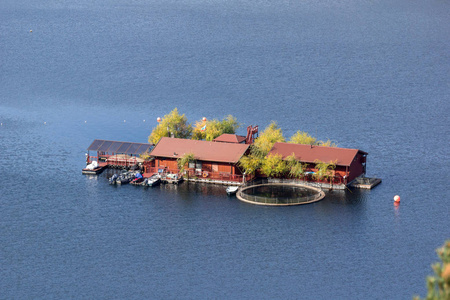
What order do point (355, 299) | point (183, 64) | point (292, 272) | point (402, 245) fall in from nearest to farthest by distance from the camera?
point (355, 299)
point (292, 272)
point (402, 245)
point (183, 64)

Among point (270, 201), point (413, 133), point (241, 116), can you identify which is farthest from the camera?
point (241, 116)

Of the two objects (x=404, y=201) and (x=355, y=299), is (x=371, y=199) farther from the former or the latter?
(x=355, y=299)

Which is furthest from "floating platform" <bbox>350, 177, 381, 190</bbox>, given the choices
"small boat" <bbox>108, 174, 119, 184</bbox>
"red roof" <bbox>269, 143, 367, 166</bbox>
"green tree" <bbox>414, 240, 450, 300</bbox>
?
"green tree" <bbox>414, 240, 450, 300</bbox>

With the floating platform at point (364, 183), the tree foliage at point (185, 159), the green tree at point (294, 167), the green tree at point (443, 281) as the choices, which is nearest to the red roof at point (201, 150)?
the tree foliage at point (185, 159)

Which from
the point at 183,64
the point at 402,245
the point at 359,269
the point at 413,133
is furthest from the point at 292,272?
the point at 183,64

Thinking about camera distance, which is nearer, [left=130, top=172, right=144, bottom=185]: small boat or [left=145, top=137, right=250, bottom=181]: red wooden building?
[left=145, top=137, right=250, bottom=181]: red wooden building

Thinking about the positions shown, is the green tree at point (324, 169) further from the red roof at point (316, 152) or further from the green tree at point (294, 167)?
the green tree at point (294, 167)

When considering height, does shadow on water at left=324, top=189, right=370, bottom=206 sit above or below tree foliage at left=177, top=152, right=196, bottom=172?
below

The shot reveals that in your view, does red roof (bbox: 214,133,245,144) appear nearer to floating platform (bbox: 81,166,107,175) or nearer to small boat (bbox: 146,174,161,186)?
small boat (bbox: 146,174,161,186)
